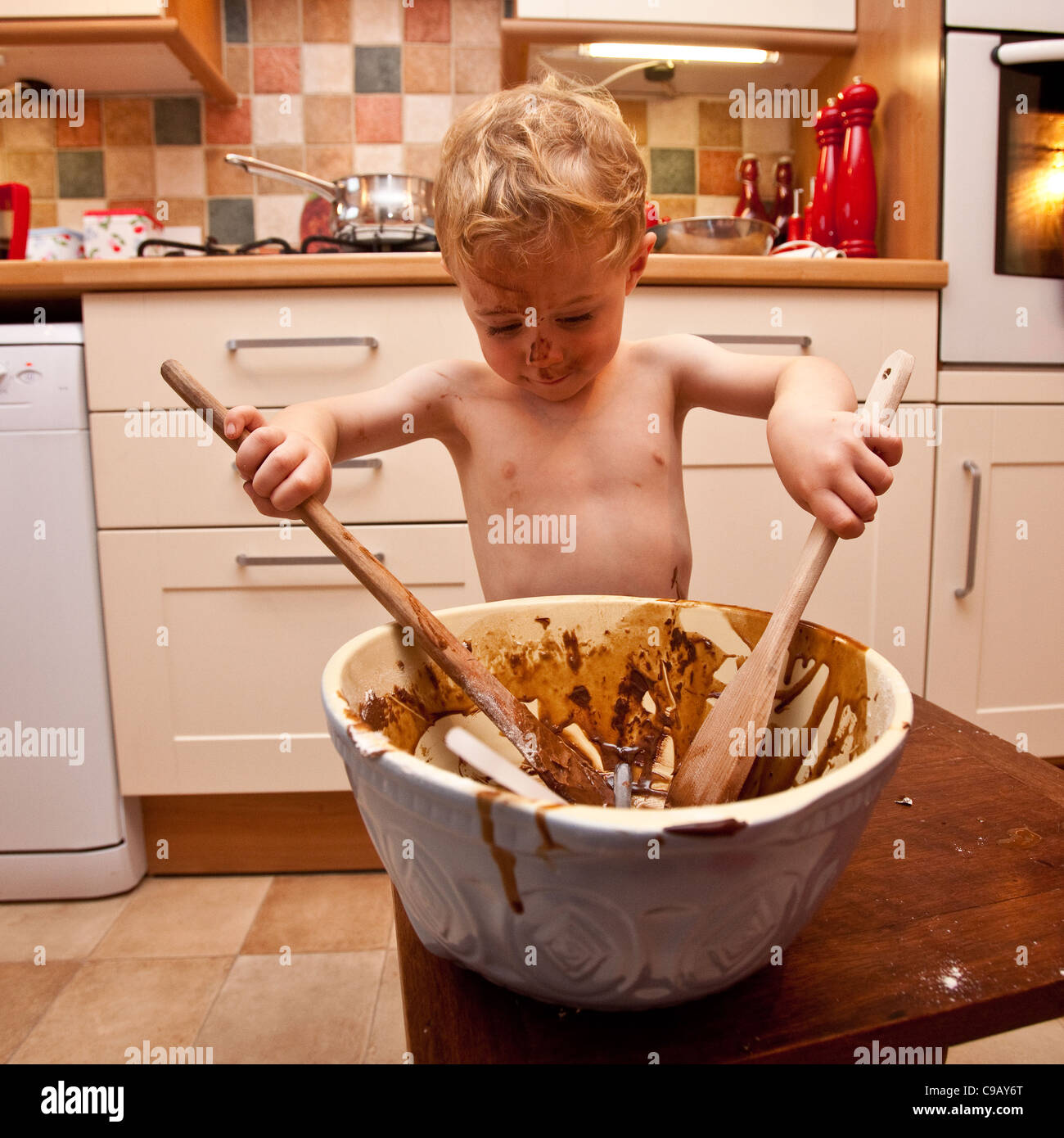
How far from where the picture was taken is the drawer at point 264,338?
1.07m

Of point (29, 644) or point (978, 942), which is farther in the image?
point (29, 644)

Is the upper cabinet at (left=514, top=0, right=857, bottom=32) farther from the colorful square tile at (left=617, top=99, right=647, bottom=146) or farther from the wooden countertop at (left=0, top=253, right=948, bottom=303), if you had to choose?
the wooden countertop at (left=0, top=253, right=948, bottom=303)

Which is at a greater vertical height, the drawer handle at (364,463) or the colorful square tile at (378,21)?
the colorful square tile at (378,21)

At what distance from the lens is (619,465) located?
667mm

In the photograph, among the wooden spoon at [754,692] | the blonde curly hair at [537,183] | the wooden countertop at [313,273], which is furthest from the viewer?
the wooden countertop at [313,273]

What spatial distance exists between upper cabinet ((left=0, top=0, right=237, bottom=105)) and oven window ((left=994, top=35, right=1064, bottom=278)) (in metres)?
1.29

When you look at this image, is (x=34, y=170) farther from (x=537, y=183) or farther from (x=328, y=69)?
(x=537, y=183)

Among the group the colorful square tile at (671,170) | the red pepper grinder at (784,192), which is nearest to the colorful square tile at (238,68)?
the colorful square tile at (671,170)

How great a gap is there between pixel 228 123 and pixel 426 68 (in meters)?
0.39

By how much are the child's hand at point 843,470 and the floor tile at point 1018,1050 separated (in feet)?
2.40

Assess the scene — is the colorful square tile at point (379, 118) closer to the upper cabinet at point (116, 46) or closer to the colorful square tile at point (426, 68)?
the colorful square tile at point (426, 68)
